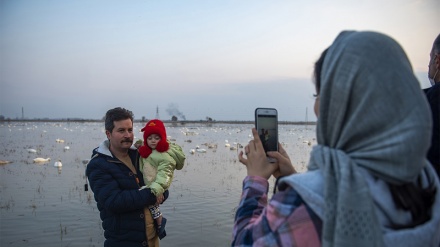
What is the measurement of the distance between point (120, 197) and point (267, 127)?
75.9 inches

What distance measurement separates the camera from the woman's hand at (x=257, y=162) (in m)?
1.58

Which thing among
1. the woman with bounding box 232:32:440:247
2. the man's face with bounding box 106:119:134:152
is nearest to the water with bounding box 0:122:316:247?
the man's face with bounding box 106:119:134:152

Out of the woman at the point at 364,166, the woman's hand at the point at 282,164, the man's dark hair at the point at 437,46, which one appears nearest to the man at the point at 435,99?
the man's dark hair at the point at 437,46

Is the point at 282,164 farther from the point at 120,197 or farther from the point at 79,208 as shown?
the point at 79,208

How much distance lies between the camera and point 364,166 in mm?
1142

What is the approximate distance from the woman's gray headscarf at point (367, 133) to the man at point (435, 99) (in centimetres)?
80

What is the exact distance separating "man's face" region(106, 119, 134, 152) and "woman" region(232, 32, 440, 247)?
2565mm

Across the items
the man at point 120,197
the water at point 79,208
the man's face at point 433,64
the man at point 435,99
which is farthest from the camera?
the water at point 79,208

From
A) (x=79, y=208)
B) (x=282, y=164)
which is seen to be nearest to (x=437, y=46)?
(x=282, y=164)

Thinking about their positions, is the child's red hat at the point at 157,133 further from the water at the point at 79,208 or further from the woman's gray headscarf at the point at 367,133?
the water at the point at 79,208

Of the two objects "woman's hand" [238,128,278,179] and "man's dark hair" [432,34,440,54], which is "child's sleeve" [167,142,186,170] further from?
"man's dark hair" [432,34,440,54]

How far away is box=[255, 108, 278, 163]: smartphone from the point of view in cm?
184

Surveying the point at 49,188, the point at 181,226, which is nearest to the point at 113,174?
the point at 181,226

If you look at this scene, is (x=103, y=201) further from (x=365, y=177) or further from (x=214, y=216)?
(x=214, y=216)
